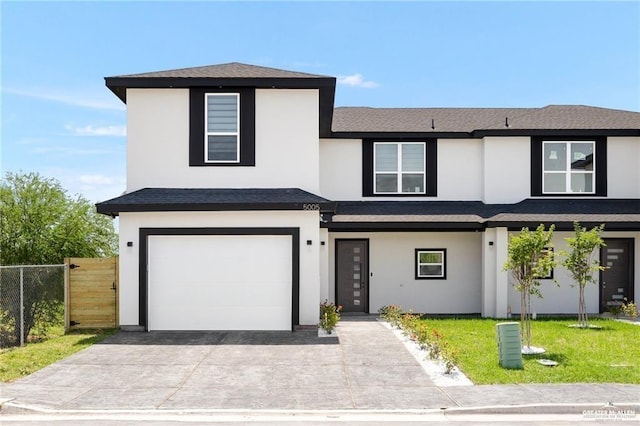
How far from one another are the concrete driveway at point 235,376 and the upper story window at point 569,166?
8.53 meters

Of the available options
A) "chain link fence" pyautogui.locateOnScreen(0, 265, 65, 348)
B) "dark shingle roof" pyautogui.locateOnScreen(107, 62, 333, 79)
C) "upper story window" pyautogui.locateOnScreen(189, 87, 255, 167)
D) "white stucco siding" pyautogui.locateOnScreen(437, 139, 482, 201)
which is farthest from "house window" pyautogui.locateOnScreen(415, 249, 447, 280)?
"chain link fence" pyautogui.locateOnScreen(0, 265, 65, 348)

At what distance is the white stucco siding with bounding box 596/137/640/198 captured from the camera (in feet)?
61.6

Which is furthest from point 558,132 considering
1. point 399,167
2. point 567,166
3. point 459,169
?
point 399,167

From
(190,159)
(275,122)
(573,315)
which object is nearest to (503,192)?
(573,315)

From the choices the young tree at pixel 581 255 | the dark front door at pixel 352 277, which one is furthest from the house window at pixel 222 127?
the young tree at pixel 581 255

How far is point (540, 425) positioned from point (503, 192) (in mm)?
11981

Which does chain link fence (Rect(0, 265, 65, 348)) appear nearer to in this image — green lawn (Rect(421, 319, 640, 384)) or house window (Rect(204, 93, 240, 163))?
house window (Rect(204, 93, 240, 163))

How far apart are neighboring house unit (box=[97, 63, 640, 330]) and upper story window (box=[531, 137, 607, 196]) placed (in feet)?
0.13

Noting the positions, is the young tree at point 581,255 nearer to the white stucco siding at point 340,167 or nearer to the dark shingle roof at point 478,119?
the dark shingle roof at point 478,119

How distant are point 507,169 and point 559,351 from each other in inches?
311

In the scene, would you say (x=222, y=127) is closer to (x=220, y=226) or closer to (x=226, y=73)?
(x=226, y=73)

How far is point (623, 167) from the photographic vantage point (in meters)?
18.9

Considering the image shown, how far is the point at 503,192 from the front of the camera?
18.8 m

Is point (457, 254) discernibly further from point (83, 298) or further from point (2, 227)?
point (2, 227)
